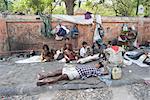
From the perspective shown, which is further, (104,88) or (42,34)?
(42,34)

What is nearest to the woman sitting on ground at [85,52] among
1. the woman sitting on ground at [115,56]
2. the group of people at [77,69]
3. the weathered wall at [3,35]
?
the group of people at [77,69]

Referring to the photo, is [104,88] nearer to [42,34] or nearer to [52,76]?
[52,76]

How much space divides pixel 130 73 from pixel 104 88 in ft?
4.69

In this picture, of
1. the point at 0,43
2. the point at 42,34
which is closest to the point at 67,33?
the point at 42,34

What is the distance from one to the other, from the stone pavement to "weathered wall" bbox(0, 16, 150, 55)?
1.79 m

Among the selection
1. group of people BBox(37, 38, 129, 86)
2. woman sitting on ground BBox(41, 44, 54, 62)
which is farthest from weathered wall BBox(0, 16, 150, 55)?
woman sitting on ground BBox(41, 44, 54, 62)

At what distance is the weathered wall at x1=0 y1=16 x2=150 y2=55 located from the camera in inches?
352

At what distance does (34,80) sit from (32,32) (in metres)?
3.78

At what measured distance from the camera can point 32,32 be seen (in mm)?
9234

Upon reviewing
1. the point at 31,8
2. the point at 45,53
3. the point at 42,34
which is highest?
the point at 31,8

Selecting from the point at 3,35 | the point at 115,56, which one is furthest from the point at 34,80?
the point at 3,35

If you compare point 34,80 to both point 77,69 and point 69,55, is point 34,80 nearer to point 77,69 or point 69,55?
point 77,69

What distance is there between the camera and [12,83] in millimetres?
5660

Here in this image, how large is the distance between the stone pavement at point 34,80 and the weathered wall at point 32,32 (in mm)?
1790
